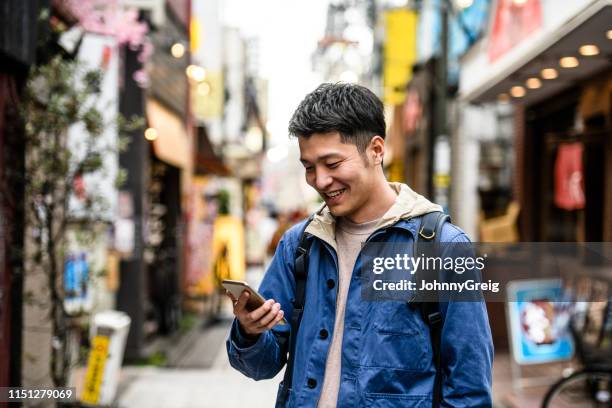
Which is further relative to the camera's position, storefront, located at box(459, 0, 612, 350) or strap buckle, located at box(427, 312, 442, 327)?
storefront, located at box(459, 0, 612, 350)

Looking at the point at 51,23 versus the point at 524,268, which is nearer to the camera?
the point at 51,23

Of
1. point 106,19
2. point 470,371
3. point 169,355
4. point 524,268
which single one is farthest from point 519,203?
point 470,371

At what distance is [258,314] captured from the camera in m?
2.25

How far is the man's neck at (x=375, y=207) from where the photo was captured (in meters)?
2.47

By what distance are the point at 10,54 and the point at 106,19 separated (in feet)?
7.16

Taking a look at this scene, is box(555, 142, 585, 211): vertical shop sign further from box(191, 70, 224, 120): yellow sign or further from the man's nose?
box(191, 70, 224, 120): yellow sign

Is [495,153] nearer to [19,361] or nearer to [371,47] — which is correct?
[19,361]

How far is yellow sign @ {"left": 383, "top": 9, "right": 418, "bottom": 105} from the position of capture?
20.1 meters

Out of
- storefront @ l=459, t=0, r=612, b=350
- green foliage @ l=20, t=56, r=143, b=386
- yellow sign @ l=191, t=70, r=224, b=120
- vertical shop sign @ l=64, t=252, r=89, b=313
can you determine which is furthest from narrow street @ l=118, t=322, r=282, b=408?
yellow sign @ l=191, t=70, r=224, b=120

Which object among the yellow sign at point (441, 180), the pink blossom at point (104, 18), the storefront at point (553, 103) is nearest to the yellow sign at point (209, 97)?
the storefront at point (553, 103)

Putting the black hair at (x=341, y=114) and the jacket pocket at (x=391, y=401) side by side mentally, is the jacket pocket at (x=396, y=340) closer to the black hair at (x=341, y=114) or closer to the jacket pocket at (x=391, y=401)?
the jacket pocket at (x=391, y=401)

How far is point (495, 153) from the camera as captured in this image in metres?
14.5

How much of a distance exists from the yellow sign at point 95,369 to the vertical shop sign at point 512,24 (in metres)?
5.36

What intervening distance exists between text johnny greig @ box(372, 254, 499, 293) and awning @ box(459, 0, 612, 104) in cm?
388
